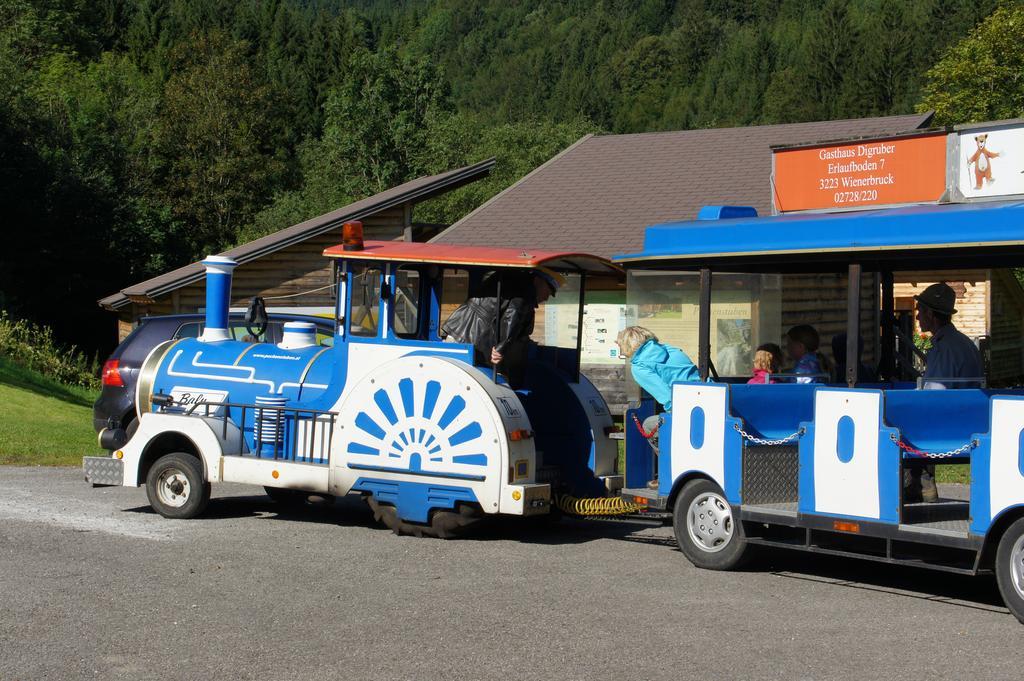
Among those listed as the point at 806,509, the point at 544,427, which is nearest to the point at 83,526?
the point at 544,427

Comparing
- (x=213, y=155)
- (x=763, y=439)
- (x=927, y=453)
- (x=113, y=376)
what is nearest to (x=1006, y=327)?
(x=113, y=376)

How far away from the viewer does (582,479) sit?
432 inches

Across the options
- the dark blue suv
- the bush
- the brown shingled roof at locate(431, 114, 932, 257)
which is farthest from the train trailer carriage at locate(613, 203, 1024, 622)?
the bush

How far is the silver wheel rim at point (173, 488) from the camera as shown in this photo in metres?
11.5

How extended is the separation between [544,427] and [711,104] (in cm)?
9357

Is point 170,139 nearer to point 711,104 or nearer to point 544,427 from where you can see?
point 711,104

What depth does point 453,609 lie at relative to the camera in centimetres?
793

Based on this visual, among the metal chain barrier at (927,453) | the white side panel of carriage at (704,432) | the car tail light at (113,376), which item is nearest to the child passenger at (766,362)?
the white side panel of carriage at (704,432)

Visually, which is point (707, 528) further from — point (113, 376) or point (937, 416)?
point (113, 376)

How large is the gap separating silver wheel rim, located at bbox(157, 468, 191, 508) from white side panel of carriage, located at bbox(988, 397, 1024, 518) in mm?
7019

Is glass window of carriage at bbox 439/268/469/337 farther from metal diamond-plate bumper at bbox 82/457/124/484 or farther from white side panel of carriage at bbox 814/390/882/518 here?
white side panel of carriage at bbox 814/390/882/518

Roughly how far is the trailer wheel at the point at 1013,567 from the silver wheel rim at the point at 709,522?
2.10 metres

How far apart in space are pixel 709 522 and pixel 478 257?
9.80 feet

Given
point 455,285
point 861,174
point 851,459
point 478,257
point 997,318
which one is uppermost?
point 997,318
